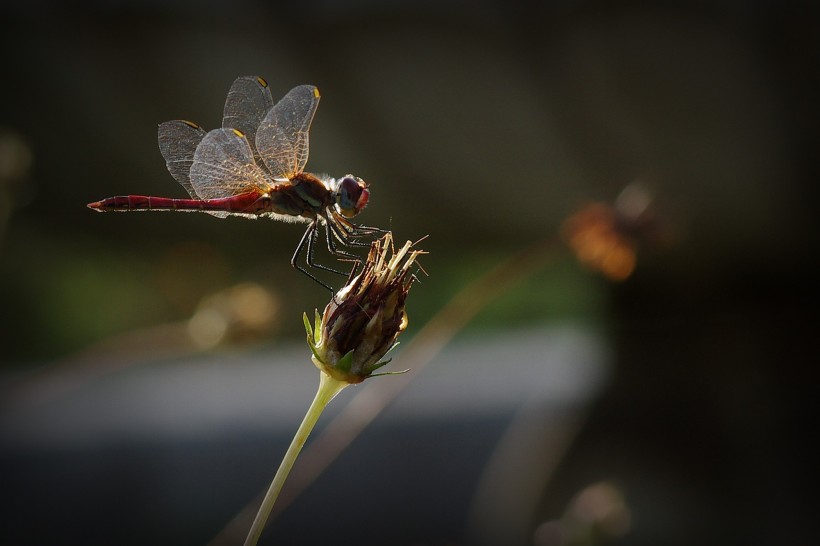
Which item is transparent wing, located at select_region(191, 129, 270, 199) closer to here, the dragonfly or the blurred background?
the dragonfly

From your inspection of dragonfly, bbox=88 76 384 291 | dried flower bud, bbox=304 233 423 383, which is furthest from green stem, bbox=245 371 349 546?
dragonfly, bbox=88 76 384 291

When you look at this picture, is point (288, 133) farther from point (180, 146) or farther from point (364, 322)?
point (364, 322)

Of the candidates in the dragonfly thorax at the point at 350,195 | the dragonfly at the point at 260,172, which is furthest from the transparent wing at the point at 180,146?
the dragonfly thorax at the point at 350,195

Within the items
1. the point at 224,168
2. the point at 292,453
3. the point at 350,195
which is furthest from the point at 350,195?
the point at 292,453

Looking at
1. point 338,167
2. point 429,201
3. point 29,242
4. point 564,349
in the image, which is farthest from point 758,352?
point 29,242

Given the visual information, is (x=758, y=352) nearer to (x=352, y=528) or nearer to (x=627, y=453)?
(x=627, y=453)

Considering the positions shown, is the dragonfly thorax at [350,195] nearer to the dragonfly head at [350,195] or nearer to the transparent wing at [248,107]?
the dragonfly head at [350,195]
